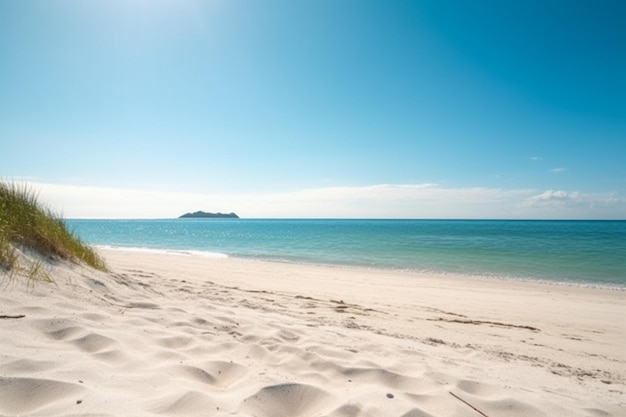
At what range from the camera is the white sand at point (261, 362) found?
2223 mm

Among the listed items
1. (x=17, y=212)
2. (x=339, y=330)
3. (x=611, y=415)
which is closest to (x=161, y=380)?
(x=339, y=330)

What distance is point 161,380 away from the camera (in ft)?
8.00

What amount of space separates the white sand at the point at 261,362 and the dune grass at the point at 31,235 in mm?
438

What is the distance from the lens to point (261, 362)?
3193 mm

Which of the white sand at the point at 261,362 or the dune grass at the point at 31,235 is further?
the dune grass at the point at 31,235

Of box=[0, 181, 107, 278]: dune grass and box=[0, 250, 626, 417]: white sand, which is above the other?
box=[0, 181, 107, 278]: dune grass

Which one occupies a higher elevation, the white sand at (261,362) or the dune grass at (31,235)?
the dune grass at (31,235)

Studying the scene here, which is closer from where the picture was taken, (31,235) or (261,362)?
(261,362)

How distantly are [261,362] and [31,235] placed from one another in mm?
4502

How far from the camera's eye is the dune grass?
14.0ft

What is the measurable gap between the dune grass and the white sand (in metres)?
0.44

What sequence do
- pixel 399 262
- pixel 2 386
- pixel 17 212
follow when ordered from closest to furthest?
pixel 2 386 → pixel 17 212 → pixel 399 262

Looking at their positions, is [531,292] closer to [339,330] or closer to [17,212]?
[339,330]

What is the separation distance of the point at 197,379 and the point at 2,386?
1162 mm
